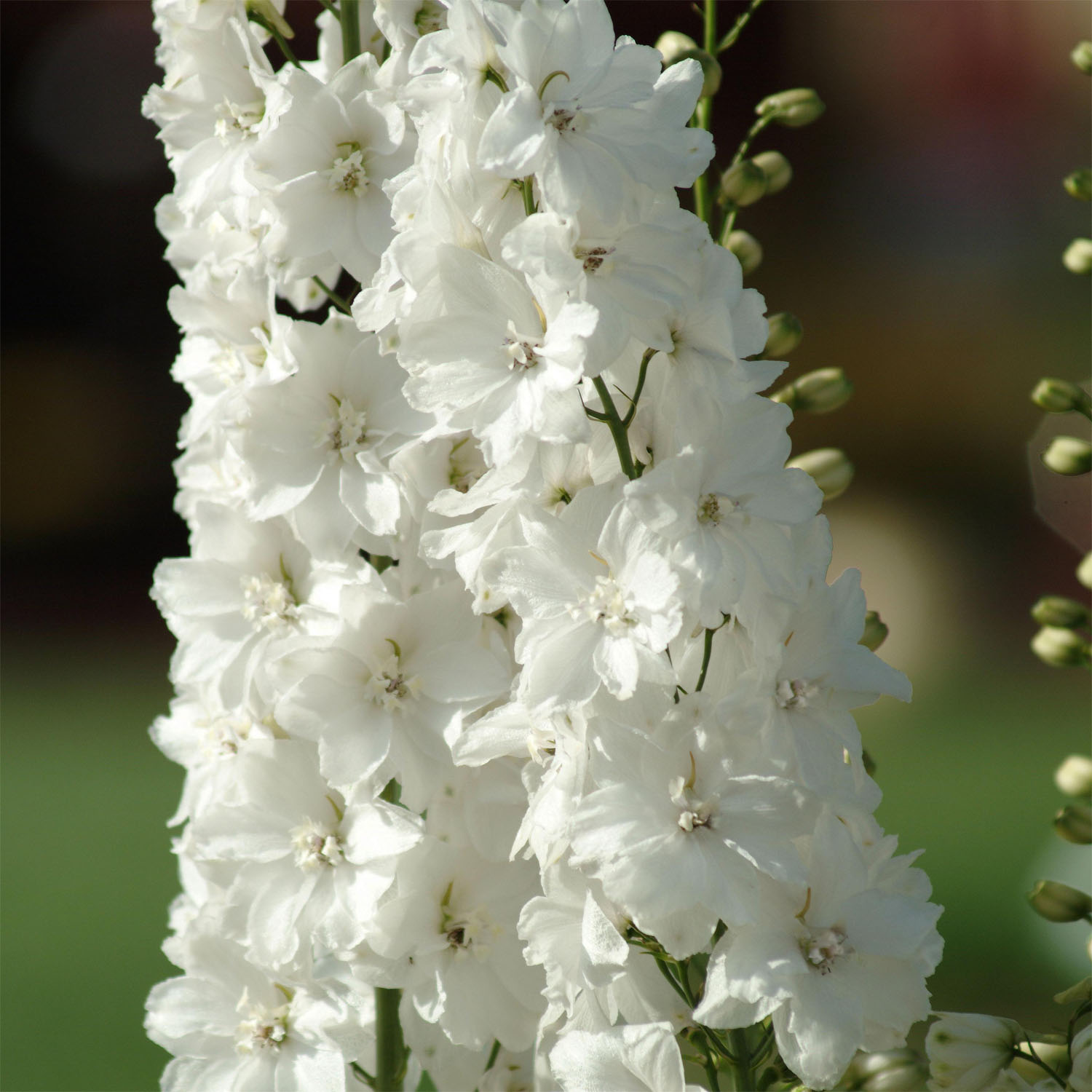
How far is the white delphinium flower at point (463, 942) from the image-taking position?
61cm

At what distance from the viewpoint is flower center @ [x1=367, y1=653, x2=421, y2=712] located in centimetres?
60

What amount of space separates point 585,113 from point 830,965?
341mm

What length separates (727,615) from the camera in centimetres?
53

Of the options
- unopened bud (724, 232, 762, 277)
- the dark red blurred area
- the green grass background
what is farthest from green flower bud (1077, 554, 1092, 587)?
the dark red blurred area

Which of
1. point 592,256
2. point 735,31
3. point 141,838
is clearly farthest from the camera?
point 141,838

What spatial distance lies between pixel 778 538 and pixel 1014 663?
295 centimetres

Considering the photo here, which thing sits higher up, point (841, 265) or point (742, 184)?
point (742, 184)

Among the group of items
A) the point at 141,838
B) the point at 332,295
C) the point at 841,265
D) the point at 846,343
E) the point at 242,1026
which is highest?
the point at 332,295

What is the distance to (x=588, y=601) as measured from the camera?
0.50 meters

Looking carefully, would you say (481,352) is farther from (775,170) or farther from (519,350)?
(775,170)

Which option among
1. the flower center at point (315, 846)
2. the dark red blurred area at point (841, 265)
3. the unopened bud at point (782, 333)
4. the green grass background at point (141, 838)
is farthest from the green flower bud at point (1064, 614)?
the dark red blurred area at point (841, 265)

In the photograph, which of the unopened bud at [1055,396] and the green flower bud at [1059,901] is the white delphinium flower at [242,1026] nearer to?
the green flower bud at [1059,901]

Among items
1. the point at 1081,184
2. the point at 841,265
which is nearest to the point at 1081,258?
the point at 1081,184

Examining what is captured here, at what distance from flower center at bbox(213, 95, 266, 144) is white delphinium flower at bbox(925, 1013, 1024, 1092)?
0.55 m
